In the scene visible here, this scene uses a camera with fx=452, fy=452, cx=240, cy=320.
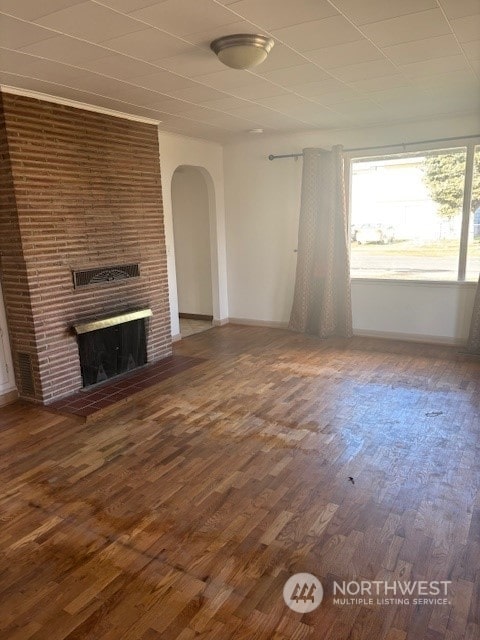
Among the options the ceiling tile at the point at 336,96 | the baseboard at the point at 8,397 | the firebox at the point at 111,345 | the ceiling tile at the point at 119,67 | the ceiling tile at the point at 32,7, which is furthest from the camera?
the firebox at the point at 111,345

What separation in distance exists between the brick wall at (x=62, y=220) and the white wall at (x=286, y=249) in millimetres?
1773

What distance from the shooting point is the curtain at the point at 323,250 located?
5.39 m

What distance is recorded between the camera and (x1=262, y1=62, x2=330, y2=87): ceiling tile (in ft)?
10.2

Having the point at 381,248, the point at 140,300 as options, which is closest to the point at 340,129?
the point at 381,248

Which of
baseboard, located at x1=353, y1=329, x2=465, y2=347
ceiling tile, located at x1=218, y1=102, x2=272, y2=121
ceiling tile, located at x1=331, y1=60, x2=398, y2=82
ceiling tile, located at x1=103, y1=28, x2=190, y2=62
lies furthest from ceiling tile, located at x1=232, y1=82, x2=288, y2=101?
baseboard, located at x1=353, y1=329, x2=465, y2=347

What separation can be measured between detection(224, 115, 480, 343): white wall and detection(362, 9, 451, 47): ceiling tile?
8.10 feet

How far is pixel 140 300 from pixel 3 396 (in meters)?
1.53

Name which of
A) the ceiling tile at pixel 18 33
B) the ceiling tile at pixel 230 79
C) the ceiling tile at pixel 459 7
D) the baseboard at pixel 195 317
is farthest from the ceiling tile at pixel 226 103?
the baseboard at pixel 195 317

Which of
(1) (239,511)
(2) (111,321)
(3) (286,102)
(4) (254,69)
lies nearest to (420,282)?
(3) (286,102)

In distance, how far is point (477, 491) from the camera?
95.1 inches

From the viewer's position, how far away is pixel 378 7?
2.23 meters

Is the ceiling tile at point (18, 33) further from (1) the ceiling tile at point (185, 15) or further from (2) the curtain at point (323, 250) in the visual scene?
(2) the curtain at point (323, 250)

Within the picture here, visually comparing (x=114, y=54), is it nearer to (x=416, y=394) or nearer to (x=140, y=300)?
(x=140, y=300)

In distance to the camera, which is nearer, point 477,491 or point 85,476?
point 477,491
